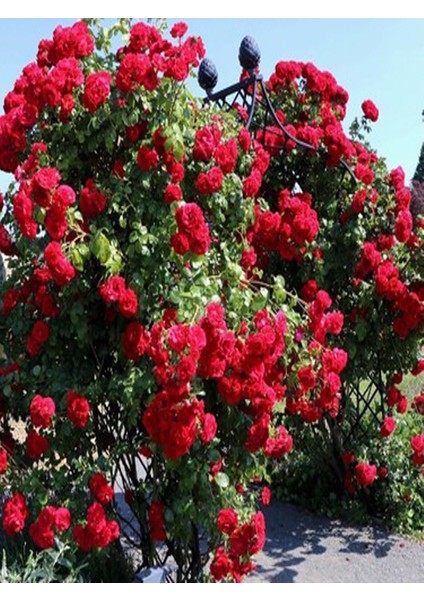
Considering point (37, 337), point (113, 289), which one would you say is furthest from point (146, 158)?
point (37, 337)

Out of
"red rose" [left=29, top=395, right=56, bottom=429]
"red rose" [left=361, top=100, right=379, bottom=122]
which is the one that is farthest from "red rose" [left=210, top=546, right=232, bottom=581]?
"red rose" [left=361, top=100, right=379, bottom=122]

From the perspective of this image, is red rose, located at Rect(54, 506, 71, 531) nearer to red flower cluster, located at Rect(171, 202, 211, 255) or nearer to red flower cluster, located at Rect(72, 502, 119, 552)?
red flower cluster, located at Rect(72, 502, 119, 552)

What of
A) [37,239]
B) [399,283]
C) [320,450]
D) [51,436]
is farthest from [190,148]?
[320,450]

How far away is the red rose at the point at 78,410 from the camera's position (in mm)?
2740

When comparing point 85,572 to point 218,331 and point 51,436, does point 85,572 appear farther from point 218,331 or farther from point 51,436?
point 218,331

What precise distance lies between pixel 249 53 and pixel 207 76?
34 cm

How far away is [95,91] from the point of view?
268 cm

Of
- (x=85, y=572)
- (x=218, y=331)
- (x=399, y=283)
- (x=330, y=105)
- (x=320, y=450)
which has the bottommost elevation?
(x=85, y=572)

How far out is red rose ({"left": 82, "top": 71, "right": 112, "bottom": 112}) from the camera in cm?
268

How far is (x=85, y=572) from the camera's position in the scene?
10.0ft

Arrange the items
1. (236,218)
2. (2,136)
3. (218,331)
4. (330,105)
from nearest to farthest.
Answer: (218,331)
(2,136)
(236,218)
(330,105)

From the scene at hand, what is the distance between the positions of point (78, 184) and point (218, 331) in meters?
0.97

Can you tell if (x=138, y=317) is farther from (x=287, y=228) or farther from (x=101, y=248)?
(x=287, y=228)

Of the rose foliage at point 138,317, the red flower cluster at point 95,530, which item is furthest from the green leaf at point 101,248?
the red flower cluster at point 95,530
